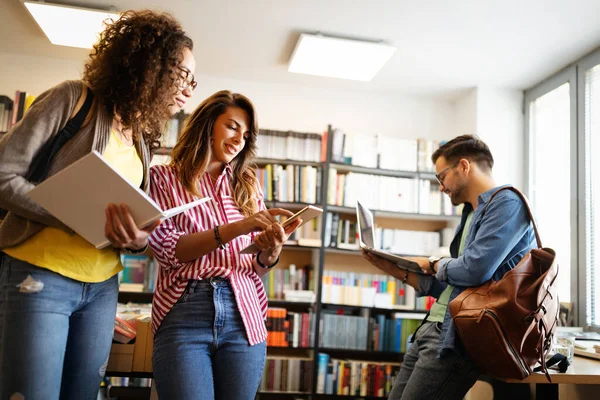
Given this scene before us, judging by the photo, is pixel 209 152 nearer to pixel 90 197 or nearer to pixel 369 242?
pixel 90 197

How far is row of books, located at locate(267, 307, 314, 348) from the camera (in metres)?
4.15

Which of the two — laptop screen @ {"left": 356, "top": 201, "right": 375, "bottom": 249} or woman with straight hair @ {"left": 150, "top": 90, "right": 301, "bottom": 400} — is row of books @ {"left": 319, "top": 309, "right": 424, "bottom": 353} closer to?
laptop screen @ {"left": 356, "top": 201, "right": 375, "bottom": 249}

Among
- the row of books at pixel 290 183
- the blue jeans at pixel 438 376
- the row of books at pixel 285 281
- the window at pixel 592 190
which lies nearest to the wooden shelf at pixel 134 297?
the row of books at pixel 285 281

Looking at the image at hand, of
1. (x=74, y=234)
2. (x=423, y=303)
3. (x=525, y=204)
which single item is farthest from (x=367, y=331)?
(x=74, y=234)

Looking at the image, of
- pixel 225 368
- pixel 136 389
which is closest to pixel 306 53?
pixel 136 389

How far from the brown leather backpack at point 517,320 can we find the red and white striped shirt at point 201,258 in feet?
2.32

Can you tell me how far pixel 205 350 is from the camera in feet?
4.66

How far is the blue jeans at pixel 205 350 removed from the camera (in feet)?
4.50

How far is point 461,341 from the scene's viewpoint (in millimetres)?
1847

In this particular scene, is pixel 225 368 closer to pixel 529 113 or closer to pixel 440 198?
pixel 440 198

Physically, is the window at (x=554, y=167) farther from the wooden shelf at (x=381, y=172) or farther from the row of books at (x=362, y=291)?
the row of books at (x=362, y=291)

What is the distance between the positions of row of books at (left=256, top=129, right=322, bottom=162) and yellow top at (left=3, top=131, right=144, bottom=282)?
301 cm

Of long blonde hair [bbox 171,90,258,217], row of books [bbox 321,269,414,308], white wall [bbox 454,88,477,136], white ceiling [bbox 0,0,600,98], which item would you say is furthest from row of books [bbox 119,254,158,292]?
white wall [bbox 454,88,477,136]

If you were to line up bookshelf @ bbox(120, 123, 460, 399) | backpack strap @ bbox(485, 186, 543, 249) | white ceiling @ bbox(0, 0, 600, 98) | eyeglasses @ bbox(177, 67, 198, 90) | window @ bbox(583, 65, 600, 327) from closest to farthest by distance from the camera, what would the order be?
eyeglasses @ bbox(177, 67, 198, 90) → backpack strap @ bbox(485, 186, 543, 249) → white ceiling @ bbox(0, 0, 600, 98) → window @ bbox(583, 65, 600, 327) → bookshelf @ bbox(120, 123, 460, 399)
